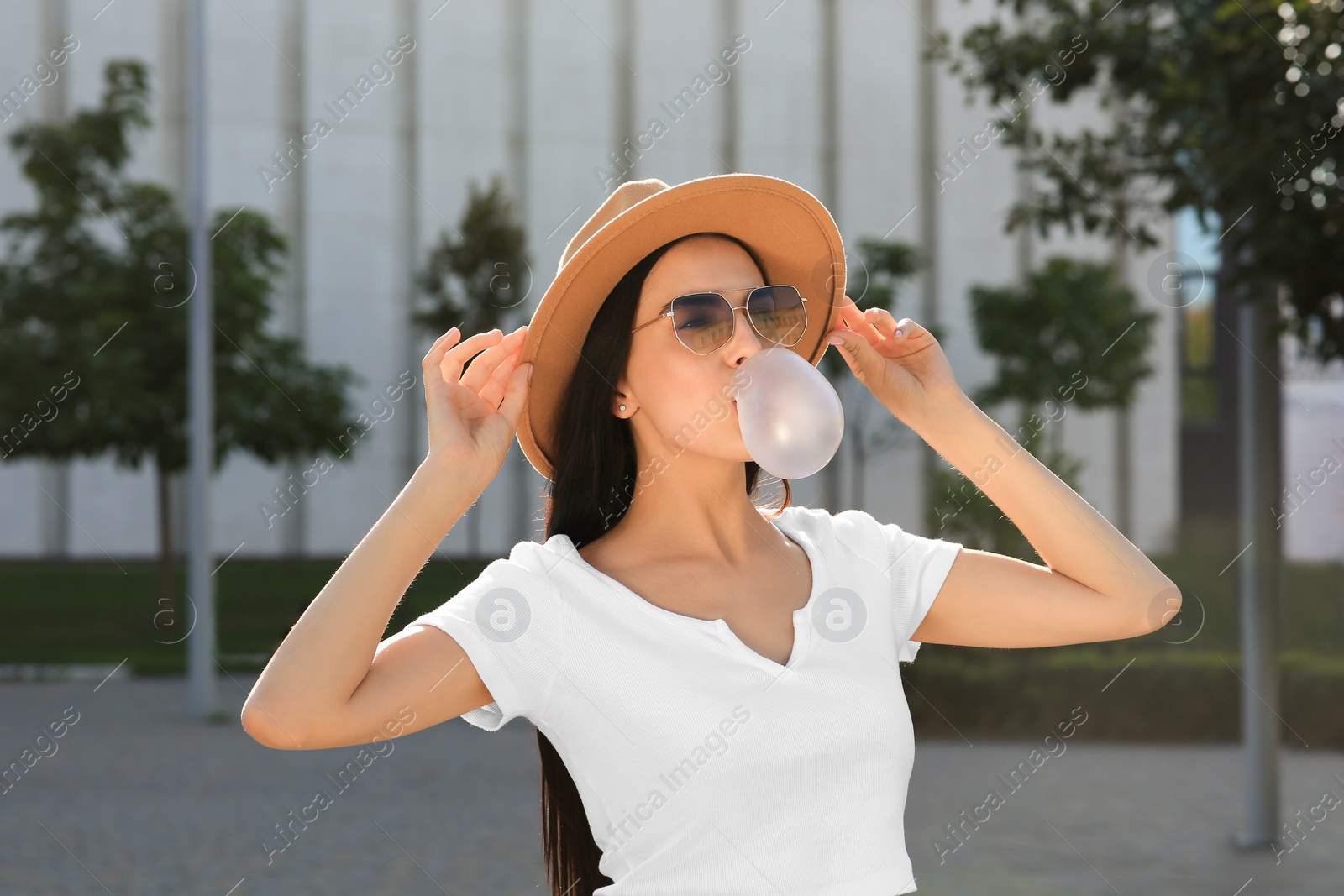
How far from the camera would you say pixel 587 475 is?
2016 mm

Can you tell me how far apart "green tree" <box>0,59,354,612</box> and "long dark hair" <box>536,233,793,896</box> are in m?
13.7

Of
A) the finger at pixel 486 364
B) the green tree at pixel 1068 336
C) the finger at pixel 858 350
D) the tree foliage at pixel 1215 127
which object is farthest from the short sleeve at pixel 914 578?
the green tree at pixel 1068 336

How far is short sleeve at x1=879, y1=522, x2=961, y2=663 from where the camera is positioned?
76.9 inches

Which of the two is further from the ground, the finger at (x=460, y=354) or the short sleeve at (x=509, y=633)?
the finger at (x=460, y=354)

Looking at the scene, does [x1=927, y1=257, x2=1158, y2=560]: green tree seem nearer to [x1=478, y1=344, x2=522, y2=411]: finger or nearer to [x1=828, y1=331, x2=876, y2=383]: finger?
[x1=828, y1=331, x2=876, y2=383]: finger

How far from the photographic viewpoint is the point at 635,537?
77.2 inches

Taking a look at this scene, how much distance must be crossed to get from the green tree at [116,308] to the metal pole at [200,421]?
3.30 meters

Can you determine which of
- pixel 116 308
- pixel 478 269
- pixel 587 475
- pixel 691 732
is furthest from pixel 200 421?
pixel 691 732

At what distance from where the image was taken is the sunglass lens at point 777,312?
6.16 feet

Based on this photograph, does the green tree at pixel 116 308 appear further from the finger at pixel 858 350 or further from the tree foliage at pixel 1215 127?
the finger at pixel 858 350

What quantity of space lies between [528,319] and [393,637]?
20352 millimetres

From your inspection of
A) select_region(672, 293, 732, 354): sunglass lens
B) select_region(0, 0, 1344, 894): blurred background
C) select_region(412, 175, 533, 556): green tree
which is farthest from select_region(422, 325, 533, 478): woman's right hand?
select_region(412, 175, 533, 556): green tree

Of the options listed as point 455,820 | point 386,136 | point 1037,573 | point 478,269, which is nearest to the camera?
point 1037,573

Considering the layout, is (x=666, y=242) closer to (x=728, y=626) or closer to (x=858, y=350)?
(x=858, y=350)
